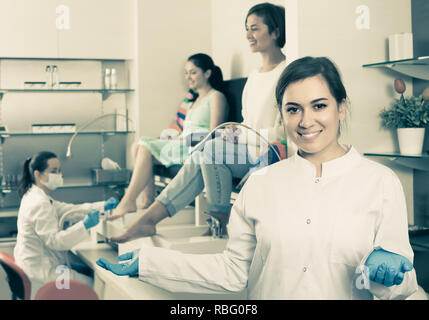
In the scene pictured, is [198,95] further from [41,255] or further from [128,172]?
[41,255]

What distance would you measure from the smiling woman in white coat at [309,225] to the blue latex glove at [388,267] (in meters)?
0.01

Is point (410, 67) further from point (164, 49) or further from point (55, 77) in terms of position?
point (55, 77)

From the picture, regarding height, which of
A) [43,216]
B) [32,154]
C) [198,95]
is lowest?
[43,216]

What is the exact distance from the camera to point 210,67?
50.1 inches

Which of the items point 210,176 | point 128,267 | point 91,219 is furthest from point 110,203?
point 128,267

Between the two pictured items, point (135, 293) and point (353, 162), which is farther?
point (135, 293)

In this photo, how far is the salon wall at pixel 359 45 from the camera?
87cm

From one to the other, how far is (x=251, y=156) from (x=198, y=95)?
1.17 ft

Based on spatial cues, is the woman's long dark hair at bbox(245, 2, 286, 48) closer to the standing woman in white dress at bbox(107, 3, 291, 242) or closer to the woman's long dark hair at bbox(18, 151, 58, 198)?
the standing woman in white dress at bbox(107, 3, 291, 242)

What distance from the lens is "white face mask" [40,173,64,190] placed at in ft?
2.52

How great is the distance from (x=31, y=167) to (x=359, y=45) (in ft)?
2.09

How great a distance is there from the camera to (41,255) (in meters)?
0.75

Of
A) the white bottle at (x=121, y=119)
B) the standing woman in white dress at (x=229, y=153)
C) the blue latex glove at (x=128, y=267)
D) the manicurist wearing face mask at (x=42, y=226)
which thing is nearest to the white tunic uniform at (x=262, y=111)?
the standing woman in white dress at (x=229, y=153)
